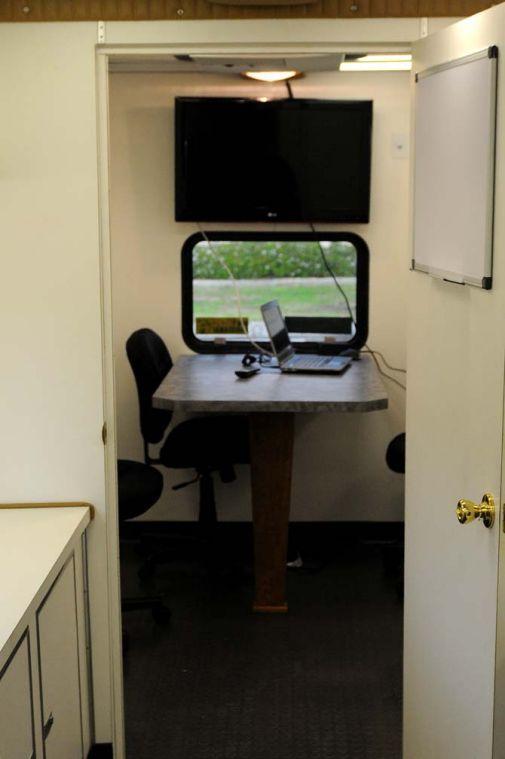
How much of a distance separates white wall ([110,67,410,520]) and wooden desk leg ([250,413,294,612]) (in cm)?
95

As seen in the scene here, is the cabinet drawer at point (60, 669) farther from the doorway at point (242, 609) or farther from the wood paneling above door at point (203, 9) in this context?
the wood paneling above door at point (203, 9)

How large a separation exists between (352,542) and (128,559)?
117 centimetres

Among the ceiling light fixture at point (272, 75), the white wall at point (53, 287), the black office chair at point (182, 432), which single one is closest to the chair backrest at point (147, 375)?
the black office chair at point (182, 432)

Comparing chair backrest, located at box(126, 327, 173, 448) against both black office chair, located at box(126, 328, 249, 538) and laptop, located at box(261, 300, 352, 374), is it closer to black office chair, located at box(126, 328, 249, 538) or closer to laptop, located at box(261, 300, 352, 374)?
black office chair, located at box(126, 328, 249, 538)

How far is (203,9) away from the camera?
9.40ft

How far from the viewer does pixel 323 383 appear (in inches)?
188

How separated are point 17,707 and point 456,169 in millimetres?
1539

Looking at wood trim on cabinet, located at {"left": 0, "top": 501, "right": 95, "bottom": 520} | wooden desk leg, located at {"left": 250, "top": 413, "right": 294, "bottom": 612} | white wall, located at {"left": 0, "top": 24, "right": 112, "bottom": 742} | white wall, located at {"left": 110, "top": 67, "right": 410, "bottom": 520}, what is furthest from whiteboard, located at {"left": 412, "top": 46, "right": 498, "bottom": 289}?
white wall, located at {"left": 110, "top": 67, "right": 410, "bottom": 520}

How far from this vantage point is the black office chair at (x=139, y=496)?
437cm

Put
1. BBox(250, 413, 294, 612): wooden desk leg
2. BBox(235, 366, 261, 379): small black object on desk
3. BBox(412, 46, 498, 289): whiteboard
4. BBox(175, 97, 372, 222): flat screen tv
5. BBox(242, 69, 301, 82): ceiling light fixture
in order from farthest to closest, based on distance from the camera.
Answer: BBox(175, 97, 372, 222): flat screen tv → BBox(242, 69, 301, 82): ceiling light fixture → BBox(235, 366, 261, 379): small black object on desk → BBox(250, 413, 294, 612): wooden desk leg → BBox(412, 46, 498, 289): whiteboard

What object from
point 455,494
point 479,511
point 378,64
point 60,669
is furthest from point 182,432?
point 479,511

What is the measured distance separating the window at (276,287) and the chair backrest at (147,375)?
0.49 meters

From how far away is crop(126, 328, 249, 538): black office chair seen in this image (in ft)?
16.2

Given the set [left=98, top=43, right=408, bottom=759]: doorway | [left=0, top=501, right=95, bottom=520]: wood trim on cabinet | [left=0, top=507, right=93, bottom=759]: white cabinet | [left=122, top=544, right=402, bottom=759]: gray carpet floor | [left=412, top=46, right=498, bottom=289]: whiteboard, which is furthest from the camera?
[left=98, top=43, right=408, bottom=759]: doorway
